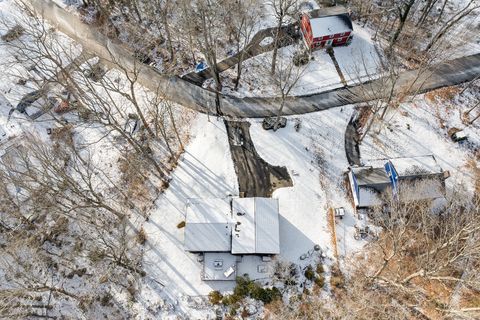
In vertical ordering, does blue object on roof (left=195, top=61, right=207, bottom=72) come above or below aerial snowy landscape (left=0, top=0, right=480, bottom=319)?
above

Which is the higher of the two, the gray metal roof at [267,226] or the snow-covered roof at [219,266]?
the gray metal roof at [267,226]

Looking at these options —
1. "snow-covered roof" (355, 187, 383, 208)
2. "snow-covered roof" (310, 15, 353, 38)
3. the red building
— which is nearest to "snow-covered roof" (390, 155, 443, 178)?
"snow-covered roof" (355, 187, 383, 208)

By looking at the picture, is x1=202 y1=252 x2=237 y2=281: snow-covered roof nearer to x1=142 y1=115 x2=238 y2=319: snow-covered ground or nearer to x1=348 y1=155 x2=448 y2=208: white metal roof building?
x1=142 y1=115 x2=238 y2=319: snow-covered ground

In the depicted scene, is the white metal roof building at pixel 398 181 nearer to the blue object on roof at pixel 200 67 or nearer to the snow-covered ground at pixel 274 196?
the snow-covered ground at pixel 274 196

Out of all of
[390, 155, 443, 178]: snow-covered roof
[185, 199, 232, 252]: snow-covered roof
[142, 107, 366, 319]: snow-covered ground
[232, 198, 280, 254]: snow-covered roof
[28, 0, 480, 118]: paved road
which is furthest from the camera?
[28, 0, 480, 118]: paved road

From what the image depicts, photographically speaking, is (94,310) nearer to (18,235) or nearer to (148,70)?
(18,235)

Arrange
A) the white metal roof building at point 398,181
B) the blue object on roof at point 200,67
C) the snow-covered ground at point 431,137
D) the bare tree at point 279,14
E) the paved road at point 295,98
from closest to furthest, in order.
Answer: the white metal roof building at point 398,181
the bare tree at point 279,14
the snow-covered ground at point 431,137
the paved road at point 295,98
the blue object on roof at point 200,67

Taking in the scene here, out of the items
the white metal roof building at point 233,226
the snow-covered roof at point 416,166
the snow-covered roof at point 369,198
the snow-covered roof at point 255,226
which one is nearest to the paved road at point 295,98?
the snow-covered roof at point 416,166
